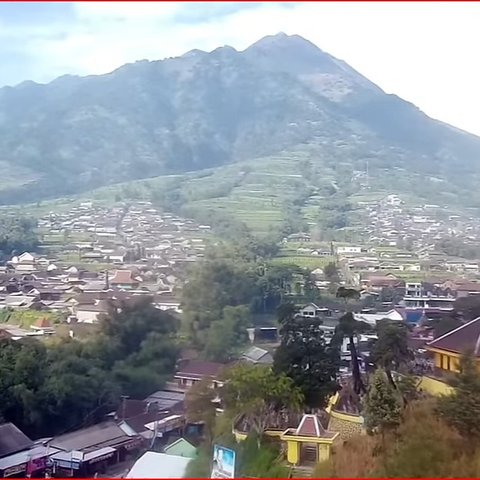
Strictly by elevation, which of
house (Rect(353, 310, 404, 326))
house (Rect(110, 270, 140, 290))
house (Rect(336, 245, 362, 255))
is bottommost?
house (Rect(353, 310, 404, 326))

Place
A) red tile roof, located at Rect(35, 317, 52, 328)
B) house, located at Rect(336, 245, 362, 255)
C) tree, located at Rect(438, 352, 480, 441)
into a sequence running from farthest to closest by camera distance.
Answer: house, located at Rect(336, 245, 362, 255)
red tile roof, located at Rect(35, 317, 52, 328)
tree, located at Rect(438, 352, 480, 441)

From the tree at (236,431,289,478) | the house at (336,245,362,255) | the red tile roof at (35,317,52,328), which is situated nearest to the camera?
the tree at (236,431,289,478)

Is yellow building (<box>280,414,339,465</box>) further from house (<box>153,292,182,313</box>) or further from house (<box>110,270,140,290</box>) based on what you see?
house (<box>110,270,140,290</box>)

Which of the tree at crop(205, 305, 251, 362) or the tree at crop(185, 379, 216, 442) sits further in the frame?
the tree at crop(205, 305, 251, 362)

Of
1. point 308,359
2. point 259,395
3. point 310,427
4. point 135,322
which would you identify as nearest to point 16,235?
point 135,322

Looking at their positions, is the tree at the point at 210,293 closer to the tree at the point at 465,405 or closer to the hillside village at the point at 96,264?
the hillside village at the point at 96,264

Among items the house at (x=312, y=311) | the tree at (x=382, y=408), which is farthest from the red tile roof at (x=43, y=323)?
the tree at (x=382, y=408)

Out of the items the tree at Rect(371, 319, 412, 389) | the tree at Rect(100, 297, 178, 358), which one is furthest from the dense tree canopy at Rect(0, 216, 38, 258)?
the tree at Rect(371, 319, 412, 389)
